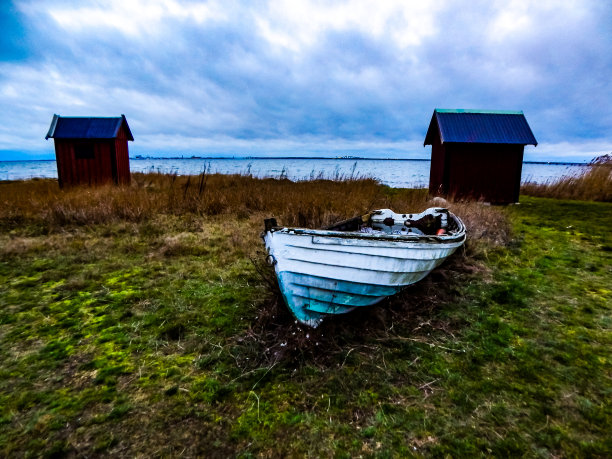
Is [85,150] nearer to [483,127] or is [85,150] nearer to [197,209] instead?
[197,209]

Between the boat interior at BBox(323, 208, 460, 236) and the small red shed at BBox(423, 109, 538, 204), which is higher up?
the small red shed at BBox(423, 109, 538, 204)

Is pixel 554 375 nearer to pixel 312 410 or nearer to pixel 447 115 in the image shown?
pixel 312 410

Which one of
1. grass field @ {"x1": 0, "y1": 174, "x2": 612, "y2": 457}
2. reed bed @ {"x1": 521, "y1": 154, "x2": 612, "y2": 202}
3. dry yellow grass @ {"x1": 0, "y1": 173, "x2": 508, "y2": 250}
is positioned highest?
reed bed @ {"x1": 521, "y1": 154, "x2": 612, "y2": 202}

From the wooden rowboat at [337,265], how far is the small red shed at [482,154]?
9.80 meters

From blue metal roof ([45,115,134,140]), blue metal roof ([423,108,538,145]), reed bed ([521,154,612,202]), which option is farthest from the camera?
blue metal roof ([45,115,134,140])

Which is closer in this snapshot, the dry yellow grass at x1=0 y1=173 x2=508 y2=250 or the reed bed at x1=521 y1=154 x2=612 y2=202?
the dry yellow grass at x1=0 y1=173 x2=508 y2=250

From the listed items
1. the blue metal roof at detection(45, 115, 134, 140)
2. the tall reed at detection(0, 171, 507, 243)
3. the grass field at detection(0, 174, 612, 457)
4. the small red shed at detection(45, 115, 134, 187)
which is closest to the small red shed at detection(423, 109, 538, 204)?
the tall reed at detection(0, 171, 507, 243)

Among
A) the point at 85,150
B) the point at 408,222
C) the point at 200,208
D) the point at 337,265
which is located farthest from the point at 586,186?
the point at 85,150

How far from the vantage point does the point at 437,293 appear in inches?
168

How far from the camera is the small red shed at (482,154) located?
1189 centimetres

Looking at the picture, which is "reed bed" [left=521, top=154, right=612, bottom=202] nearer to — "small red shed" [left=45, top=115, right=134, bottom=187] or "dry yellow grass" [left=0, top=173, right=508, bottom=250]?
"dry yellow grass" [left=0, top=173, right=508, bottom=250]

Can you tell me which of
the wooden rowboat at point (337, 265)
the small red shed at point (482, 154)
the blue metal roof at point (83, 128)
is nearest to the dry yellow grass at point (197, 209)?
the small red shed at point (482, 154)

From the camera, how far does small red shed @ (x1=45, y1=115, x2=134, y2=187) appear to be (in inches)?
557

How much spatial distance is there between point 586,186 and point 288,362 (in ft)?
54.3
